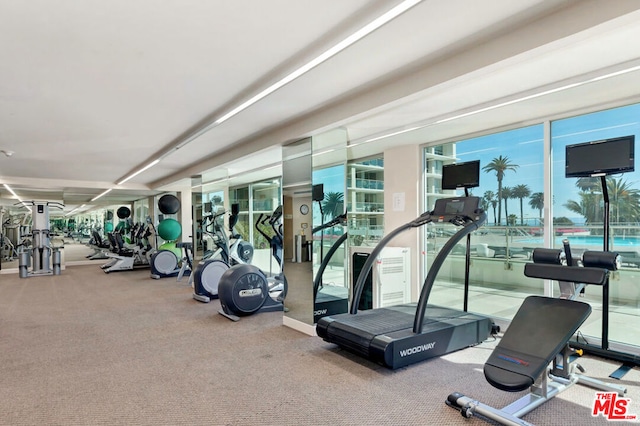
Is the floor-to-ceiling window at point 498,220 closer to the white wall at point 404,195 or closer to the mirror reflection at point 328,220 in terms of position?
the white wall at point 404,195

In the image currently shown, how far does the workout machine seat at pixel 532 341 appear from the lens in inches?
95.1

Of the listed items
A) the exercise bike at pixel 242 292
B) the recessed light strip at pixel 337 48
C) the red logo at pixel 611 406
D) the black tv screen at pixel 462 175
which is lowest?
the red logo at pixel 611 406

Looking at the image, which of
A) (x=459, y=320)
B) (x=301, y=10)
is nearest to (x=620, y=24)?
(x=301, y=10)

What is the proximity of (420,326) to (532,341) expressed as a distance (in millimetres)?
1014

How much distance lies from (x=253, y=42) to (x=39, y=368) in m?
3.43

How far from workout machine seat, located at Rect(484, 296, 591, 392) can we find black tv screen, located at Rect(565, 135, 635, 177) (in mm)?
1225

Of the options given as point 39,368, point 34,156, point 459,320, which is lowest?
→ point 39,368

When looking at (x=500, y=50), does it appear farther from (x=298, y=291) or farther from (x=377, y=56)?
(x=298, y=291)

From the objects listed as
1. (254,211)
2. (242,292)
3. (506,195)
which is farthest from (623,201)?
(254,211)

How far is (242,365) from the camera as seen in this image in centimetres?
356

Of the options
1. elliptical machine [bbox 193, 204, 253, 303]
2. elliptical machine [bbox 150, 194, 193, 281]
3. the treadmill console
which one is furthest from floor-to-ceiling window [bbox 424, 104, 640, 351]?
elliptical machine [bbox 150, 194, 193, 281]

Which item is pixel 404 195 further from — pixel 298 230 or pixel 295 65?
pixel 295 65

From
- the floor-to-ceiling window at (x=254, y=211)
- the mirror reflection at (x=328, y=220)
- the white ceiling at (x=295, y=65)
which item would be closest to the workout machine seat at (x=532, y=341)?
the white ceiling at (x=295, y=65)

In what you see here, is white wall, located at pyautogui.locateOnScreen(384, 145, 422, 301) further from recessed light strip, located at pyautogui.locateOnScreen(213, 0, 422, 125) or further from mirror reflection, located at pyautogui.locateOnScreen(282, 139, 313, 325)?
recessed light strip, located at pyautogui.locateOnScreen(213, 0, 422, 125)
